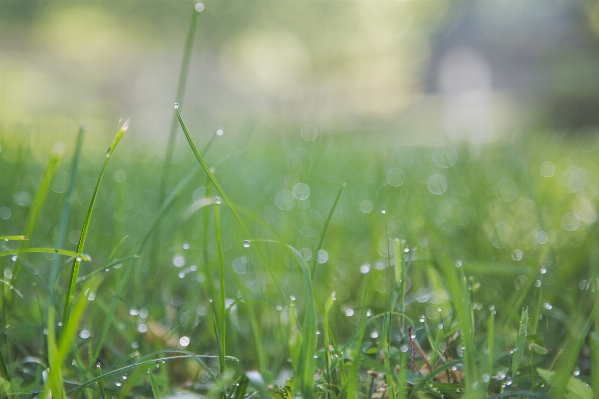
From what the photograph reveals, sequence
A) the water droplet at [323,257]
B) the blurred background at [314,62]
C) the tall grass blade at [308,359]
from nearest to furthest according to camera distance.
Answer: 1. the tall grass blade at [308,359]
2. the water droplet at [323,257]
3. the blurred background at [314,62]

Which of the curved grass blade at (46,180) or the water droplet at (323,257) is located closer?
the curved grass blade at (46,180)

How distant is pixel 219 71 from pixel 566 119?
1532 centimetres

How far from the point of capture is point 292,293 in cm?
91

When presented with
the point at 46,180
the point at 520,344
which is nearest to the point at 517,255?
the point at 520,344

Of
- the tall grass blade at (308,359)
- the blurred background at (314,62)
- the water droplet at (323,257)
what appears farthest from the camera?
the blurred background at (314,62)

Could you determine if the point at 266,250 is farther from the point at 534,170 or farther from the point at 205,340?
the point at 534,170

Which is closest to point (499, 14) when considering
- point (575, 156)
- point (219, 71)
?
point (219, 71)

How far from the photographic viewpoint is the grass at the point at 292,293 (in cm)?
47

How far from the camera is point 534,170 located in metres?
1.89

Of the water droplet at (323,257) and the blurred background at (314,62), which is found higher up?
the blurred background at (314,62)

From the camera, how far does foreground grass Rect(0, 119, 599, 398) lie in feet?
1.54

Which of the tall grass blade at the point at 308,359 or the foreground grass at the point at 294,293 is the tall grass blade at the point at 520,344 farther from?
the tall grass blade at the point at 308,359

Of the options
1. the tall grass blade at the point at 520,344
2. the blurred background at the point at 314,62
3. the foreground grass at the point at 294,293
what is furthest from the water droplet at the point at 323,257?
the blurred background at the point at 314,62

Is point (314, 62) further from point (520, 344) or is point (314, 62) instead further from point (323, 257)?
point (520, 344)
